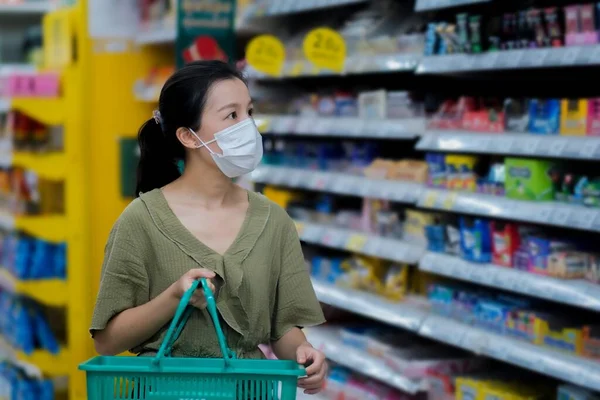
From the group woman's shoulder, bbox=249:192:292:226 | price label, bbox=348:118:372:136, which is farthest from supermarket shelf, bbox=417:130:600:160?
woman's shoulder, bbox=249:192:292:226

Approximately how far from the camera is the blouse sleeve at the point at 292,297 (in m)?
1.95

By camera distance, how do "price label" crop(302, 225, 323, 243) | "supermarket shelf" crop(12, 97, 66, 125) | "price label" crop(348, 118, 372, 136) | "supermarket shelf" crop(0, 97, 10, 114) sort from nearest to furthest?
"price label" crop(348, 118, 372, 136) → "price label" crop(302, 225, 323, 243) → "supermarket shelf" crop(12, 97, 66, 125) → "supermarket shelf" crop(0, 97, 10, 114)

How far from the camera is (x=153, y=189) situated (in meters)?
2.03

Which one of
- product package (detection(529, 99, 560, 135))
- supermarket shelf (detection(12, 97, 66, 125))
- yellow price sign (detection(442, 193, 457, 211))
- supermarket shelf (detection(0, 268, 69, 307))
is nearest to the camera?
product package (detection(529, 99, 560, 135))

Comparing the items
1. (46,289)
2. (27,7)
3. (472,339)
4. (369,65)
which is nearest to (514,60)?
(369,65)

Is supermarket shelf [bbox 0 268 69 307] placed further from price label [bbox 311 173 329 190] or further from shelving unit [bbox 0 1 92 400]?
price label [bbox 311 173 329 190]

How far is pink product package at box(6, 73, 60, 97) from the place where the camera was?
5016 mm

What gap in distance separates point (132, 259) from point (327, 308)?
2.85 m

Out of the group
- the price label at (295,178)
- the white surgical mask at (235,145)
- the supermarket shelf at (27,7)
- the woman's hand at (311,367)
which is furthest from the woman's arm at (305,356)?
the supermarket shelf at (27,7)

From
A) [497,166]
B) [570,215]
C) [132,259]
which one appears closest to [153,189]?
[132,259]

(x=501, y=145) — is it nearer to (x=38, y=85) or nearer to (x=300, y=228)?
(x=300, y=228)

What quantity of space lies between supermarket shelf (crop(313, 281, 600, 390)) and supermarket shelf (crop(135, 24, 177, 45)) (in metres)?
1.64

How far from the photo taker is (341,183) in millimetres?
4059

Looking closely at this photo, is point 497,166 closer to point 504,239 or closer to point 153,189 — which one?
point 504,239
